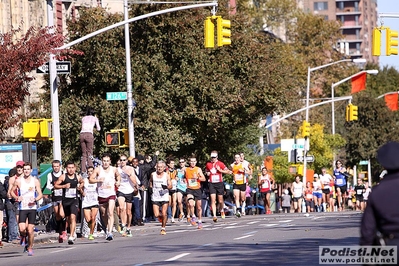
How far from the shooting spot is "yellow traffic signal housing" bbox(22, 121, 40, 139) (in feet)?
91.7

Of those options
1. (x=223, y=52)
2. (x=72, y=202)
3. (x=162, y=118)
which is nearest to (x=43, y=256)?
(x=72, y=202)

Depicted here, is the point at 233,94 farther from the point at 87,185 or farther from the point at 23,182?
the point at 23,182

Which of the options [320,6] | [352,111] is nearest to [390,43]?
[352,111]

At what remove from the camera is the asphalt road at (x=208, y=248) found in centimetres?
1738

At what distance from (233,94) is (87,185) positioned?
20996 millimetres

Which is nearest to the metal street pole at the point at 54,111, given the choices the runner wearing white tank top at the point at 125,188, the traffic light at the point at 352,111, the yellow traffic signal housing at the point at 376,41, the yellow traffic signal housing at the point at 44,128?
the yellow traffic signal housing at the point at 44,128

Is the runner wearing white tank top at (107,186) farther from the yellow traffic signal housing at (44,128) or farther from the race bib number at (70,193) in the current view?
the yellow traffic signal housing at (44,128)

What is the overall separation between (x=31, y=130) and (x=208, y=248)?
9.34 meters

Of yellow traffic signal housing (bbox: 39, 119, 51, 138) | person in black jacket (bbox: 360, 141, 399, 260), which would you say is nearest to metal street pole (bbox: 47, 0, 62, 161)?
yellow traffic signal housing (bbox: 39, 119, 51, 138)

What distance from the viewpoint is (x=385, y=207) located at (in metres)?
9.10

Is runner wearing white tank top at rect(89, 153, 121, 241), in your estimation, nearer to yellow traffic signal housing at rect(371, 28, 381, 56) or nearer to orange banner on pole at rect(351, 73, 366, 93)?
yellow traffic signal housing at rect(371, 28, 381, 56)

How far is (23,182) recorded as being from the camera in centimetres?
2241

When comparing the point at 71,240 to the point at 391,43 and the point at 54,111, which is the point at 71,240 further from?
the point at 391,43

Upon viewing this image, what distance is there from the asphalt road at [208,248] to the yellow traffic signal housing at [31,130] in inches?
119
